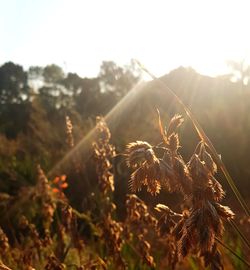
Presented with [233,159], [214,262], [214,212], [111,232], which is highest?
[214,212]

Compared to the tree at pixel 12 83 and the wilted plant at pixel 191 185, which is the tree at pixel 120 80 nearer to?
the tree at pixel 12 83

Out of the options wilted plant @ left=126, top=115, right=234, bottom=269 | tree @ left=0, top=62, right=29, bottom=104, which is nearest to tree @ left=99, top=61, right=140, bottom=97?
tree @ left=0, top=62, right=29, bottom=104

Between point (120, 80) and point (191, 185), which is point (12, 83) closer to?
point (120, 80)

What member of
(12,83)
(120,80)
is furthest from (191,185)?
(12,83)

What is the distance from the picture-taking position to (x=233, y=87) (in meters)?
13.6

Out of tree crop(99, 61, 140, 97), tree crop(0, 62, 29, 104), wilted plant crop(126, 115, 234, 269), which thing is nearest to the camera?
wilted plant crop(126, 115, 234, 269)

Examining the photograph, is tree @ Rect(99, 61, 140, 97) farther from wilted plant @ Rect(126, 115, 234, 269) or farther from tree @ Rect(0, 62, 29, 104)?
wilted plant @ Rect(126, 115, 234, 269)

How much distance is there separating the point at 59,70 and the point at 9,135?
18.7 metres

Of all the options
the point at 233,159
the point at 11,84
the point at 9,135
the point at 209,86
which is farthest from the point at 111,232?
the point at 11,84

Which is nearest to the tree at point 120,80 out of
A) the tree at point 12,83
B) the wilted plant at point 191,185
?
the tree at point 12,83

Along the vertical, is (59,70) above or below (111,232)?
above

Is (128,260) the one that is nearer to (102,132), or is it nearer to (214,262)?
(102,132)

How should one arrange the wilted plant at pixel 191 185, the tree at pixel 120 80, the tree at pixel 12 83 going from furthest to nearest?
the tree at pixel 12 83 < the tree at pixel 120 80 < the wilted plant at pixel 191 185

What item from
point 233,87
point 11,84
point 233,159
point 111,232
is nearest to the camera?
point 111,232
